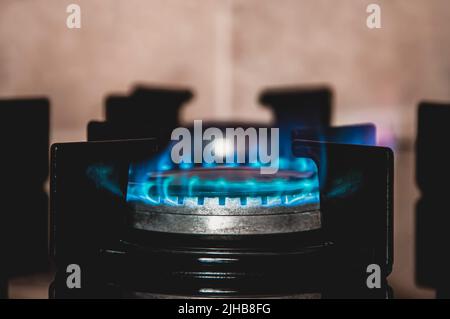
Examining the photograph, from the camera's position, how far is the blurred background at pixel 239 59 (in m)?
1.30

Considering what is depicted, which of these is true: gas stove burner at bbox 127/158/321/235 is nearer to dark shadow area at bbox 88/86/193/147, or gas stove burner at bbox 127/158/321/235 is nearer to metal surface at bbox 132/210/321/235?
metal surface at bbox 132/210/321/235

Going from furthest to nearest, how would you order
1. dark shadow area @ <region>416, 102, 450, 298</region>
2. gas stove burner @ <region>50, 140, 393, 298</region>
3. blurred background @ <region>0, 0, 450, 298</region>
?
blurred background @ <region>0, 0, 450, 298</region>, dark shadow area @ <region>416, 102, 450, 298</region>, gas stove burner @ <region>50, 140, 393, 298</region>

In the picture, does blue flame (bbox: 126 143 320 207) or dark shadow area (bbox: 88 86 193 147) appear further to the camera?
dark shadow area (bbox: 88 86 193 147)

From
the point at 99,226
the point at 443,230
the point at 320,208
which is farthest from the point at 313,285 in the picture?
the point at 443,230

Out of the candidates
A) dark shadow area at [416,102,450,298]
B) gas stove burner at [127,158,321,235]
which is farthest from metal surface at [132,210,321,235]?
dark shadow area at [416,102,450,298]

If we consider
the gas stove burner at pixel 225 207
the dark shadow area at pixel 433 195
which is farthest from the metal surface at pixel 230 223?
the dark shadow area at pixel 433 195

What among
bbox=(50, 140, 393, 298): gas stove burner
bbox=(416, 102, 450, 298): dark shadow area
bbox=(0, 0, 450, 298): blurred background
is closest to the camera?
bbox=(50, 140, 393, 298): gas stove burner

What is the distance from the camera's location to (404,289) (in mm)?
1285

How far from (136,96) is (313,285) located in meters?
0.71

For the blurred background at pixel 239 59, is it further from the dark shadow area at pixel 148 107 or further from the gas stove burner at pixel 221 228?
the gas stove burner at pixel 221 228

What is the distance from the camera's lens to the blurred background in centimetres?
130

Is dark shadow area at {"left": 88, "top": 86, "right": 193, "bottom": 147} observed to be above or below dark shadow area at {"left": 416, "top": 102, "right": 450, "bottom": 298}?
above

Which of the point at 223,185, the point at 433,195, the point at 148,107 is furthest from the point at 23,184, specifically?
the point at 433,195
